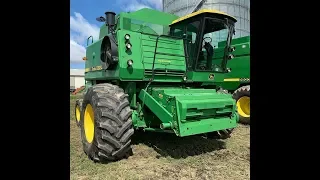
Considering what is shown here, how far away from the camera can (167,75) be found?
5.29 meters

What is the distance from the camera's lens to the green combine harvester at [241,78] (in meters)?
8.34

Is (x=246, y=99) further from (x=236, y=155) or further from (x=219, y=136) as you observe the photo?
(x=236, y=155)

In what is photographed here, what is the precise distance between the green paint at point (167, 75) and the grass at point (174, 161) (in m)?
0.56

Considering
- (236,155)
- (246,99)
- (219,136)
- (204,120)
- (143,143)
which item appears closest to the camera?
(204,120)

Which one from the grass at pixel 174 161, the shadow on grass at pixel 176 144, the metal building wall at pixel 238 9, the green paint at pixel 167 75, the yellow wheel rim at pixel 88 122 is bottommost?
the grass at pixel 174 161

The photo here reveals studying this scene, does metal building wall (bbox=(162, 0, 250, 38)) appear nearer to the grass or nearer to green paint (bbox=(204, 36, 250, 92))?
green paint (bbox=(204, 36, 250, 92))

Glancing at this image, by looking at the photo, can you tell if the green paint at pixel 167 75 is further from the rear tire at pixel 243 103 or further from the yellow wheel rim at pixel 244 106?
the yellow wheel rim at pixel 244 106

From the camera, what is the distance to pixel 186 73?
18.3 ft

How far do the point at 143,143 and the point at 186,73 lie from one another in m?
1.90

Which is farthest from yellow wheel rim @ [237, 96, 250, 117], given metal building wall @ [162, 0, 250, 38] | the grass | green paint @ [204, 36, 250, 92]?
metal building wall @ [162, 0, 250, 38]

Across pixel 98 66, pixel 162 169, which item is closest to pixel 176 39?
pixel 98 66

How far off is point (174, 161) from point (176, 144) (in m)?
0.98

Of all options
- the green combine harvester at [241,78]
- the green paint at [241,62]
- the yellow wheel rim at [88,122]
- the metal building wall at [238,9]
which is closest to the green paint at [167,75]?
the yellow wheel rim at [88,122]
